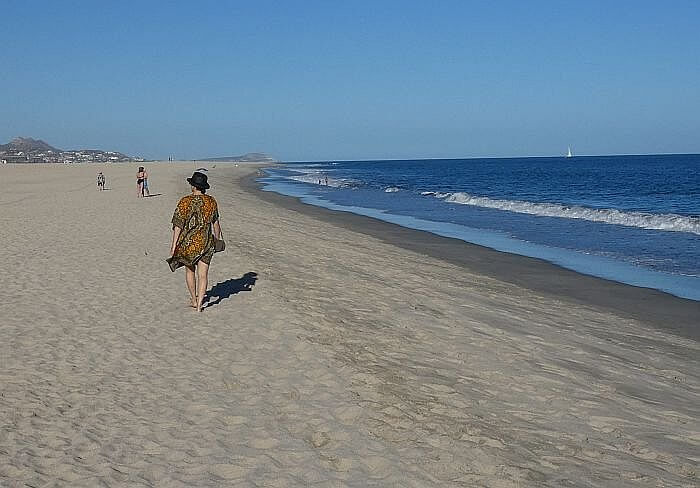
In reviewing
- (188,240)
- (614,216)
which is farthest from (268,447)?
(614,216)

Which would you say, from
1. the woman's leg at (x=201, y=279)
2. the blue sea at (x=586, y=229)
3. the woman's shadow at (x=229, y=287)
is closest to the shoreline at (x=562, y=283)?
the blue sea at (x=586, y=229)

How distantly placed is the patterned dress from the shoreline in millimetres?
5623

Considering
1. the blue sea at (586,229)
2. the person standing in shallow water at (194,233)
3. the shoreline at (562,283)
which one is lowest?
the shoreline at (562,283)

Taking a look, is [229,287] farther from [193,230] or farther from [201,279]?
[193,230]

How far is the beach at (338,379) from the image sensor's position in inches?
180

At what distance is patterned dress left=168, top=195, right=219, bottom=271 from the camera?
28.5 feet

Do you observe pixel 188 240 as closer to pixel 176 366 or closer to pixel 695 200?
pixel 176 366

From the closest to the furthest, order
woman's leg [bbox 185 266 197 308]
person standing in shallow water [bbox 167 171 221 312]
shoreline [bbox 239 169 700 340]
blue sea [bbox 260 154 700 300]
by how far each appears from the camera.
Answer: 1. person standing in shallow water [bbox 167 171 221 312]
2. woman's leg [bbox 185 266 197 308]
3. shoreline [bbox 239 169 700 340]
4. blue sea [bbox 260 154 700 300]

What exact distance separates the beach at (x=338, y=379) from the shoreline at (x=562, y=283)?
0.25 feet

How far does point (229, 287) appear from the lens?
Result: 33.9 ft

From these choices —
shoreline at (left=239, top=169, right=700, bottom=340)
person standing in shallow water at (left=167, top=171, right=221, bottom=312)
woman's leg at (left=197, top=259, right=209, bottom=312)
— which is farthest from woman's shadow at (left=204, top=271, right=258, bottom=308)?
shoreline at (left=239, top=169, right=700, bottom=340)

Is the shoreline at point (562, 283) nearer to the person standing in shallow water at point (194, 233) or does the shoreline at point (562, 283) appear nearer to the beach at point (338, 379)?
the beach at point (338, 379)

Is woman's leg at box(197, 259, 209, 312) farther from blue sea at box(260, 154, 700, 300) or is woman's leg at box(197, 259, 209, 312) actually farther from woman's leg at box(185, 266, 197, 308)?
blue sea at box(260, 154, 700, 300)

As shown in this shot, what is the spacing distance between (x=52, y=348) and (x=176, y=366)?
4.57ft
